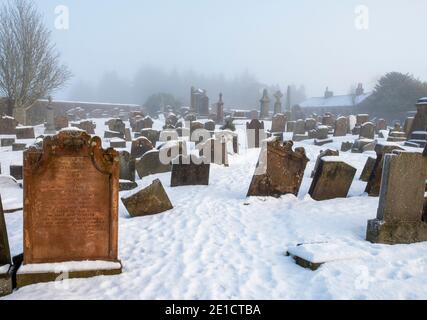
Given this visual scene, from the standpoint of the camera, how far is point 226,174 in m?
10.9

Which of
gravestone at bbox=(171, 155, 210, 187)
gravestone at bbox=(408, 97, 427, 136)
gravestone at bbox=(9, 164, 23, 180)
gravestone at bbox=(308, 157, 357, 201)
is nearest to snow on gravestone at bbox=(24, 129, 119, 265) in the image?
gravestone at bbox=(308, 157, 357, 201)

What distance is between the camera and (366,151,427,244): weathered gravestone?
198 inches

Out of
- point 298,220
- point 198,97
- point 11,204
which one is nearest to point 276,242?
point 298,220

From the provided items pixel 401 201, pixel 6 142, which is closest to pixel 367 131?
pixel 401 201

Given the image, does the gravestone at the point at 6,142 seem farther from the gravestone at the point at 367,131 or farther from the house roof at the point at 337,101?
the house roof at the point at 337,101

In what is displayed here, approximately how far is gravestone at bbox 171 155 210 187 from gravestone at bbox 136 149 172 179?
2.13 m

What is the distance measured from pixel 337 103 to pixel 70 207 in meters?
59.6

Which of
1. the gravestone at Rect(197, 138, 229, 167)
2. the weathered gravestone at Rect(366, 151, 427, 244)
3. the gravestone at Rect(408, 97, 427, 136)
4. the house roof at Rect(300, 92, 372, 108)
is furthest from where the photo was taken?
the house roof at Rect(300, 92, 372, 108)

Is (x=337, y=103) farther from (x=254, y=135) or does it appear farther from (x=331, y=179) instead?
(x=331, y=179)

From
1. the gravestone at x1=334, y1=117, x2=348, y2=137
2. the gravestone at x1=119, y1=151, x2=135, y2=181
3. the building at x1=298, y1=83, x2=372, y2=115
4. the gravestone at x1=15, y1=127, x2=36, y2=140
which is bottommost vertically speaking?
the gravestone at x1=119, y1=151, x2=135, y2=181

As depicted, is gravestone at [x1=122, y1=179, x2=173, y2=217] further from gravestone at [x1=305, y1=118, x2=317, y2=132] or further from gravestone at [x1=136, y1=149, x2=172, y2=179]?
gravestone at [x1=305, y1=118, x2=317, y2=132]

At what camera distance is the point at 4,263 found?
3.86m

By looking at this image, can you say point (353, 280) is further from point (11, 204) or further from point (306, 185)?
point (11, 204)
